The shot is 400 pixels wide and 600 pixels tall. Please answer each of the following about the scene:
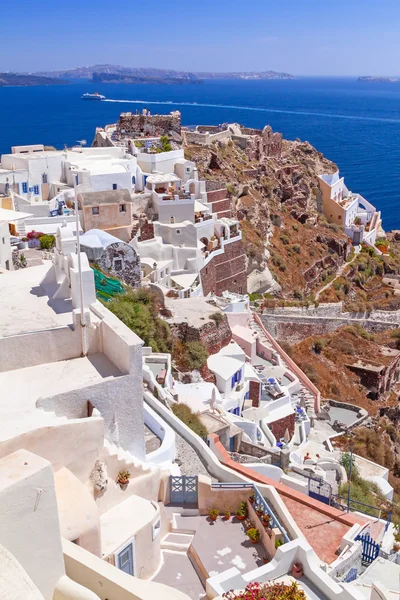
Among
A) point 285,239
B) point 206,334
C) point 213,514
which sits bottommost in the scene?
point 285,239

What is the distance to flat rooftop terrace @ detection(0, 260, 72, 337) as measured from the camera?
1174 centimetres

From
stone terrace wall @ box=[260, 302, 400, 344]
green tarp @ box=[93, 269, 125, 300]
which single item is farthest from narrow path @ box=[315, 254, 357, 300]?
green tarp @ box=[93, 269, 125, 300]

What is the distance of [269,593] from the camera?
27.9 ft

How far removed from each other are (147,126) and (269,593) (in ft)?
144

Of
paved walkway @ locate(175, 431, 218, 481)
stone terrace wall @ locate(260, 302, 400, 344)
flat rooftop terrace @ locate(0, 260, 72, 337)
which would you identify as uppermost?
flat rooftop terrace @ locate(0, 260, 72, 337)

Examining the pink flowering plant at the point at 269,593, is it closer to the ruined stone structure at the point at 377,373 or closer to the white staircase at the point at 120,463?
the white staircase at the point at 120,463

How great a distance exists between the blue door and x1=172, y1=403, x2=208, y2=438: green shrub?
6.14m

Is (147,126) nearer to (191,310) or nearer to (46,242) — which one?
(46,242)

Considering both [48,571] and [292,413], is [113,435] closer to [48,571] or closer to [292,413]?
[48,571]

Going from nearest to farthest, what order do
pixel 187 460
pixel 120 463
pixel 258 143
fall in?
1. pixel 120 463
2. pixel 187 460
3. pixel 258 143

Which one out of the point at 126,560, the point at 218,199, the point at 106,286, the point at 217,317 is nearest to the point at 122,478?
the point at 126,560

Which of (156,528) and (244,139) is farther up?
(244,139)

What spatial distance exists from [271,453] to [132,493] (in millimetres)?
7387

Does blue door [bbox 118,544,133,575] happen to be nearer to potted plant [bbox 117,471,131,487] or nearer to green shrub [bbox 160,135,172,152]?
potted plant [bbox 117,471,131,487]
